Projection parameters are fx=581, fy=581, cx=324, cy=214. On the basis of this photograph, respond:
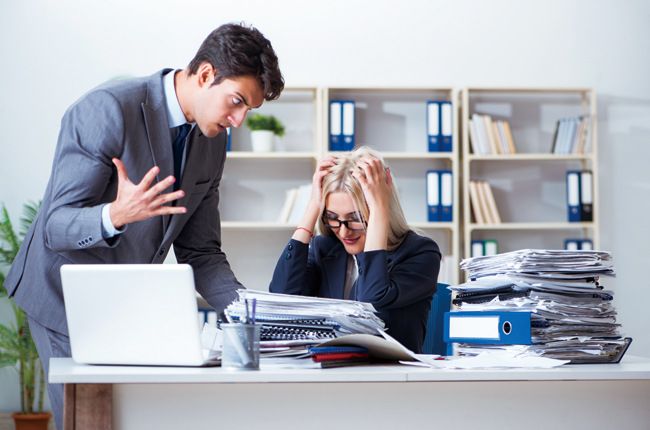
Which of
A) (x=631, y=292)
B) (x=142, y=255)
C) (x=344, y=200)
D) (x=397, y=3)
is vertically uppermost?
(x=397, y=3)

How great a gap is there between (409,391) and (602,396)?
30 cm

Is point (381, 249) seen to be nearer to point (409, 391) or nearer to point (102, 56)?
point (409, 391)

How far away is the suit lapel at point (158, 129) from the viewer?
4.54 feet

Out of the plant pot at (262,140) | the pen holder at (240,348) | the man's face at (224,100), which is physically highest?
the plant pot at (262,140)

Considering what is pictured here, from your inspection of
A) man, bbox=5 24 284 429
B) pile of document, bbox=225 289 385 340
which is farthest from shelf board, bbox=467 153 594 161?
pile of document, bbox=225 289 385 340

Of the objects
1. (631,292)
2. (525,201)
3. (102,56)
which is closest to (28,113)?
(102,56)

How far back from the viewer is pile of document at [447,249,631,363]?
3.43 feet

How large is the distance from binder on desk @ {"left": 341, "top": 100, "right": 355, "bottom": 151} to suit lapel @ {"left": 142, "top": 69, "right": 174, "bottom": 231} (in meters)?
2.07

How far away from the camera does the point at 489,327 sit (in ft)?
3.61

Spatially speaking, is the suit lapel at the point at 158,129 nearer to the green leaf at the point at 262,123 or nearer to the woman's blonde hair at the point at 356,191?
the woman's blonde hair at the point at 356,191

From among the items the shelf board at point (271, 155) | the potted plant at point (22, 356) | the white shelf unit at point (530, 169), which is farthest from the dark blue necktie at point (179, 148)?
the white shelf unit at point (530, 169)

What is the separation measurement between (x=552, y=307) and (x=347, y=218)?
732 mm

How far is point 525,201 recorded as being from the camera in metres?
3.74

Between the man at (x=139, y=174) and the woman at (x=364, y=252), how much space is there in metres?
0.31
